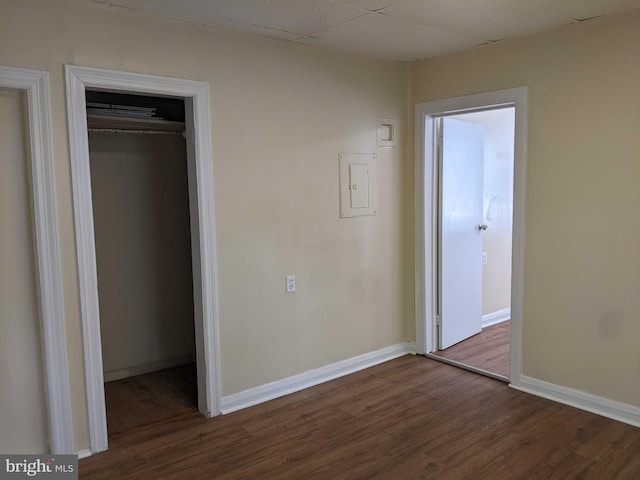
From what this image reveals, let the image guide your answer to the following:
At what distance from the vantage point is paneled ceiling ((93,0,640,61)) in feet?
9.10

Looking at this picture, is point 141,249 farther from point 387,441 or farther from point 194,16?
point 387,441

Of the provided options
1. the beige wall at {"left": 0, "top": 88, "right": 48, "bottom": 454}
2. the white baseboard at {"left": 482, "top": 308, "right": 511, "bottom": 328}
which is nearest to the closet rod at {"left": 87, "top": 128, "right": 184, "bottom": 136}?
the beige wall at {"left": 0, "top": 88, "right": 48, "bottom": 454}

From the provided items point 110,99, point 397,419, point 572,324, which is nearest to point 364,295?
point 397,419

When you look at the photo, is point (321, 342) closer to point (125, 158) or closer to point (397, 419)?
point (397, 419)

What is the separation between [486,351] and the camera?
4496 mm

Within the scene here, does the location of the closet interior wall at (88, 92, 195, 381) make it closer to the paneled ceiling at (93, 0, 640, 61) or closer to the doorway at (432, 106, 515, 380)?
the paneled ceiling at (93, 0, 640, 61)

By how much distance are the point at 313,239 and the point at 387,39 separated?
1442mm

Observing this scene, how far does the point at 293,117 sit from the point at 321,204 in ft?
2.12

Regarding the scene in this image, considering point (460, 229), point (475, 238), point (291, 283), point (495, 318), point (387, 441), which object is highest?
point (460, 229)

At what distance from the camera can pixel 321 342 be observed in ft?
12.8

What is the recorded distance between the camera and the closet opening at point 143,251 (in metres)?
3.88

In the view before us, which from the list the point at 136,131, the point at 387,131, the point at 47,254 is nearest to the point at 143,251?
the point at 136,131

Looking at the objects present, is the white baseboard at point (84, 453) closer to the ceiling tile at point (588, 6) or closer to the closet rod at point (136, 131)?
the closet rod at point (136, 131)

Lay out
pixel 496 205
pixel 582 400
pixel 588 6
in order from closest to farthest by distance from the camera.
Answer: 1. pixel 588 6
2. pixel 582 400
3. pixel 496 205
